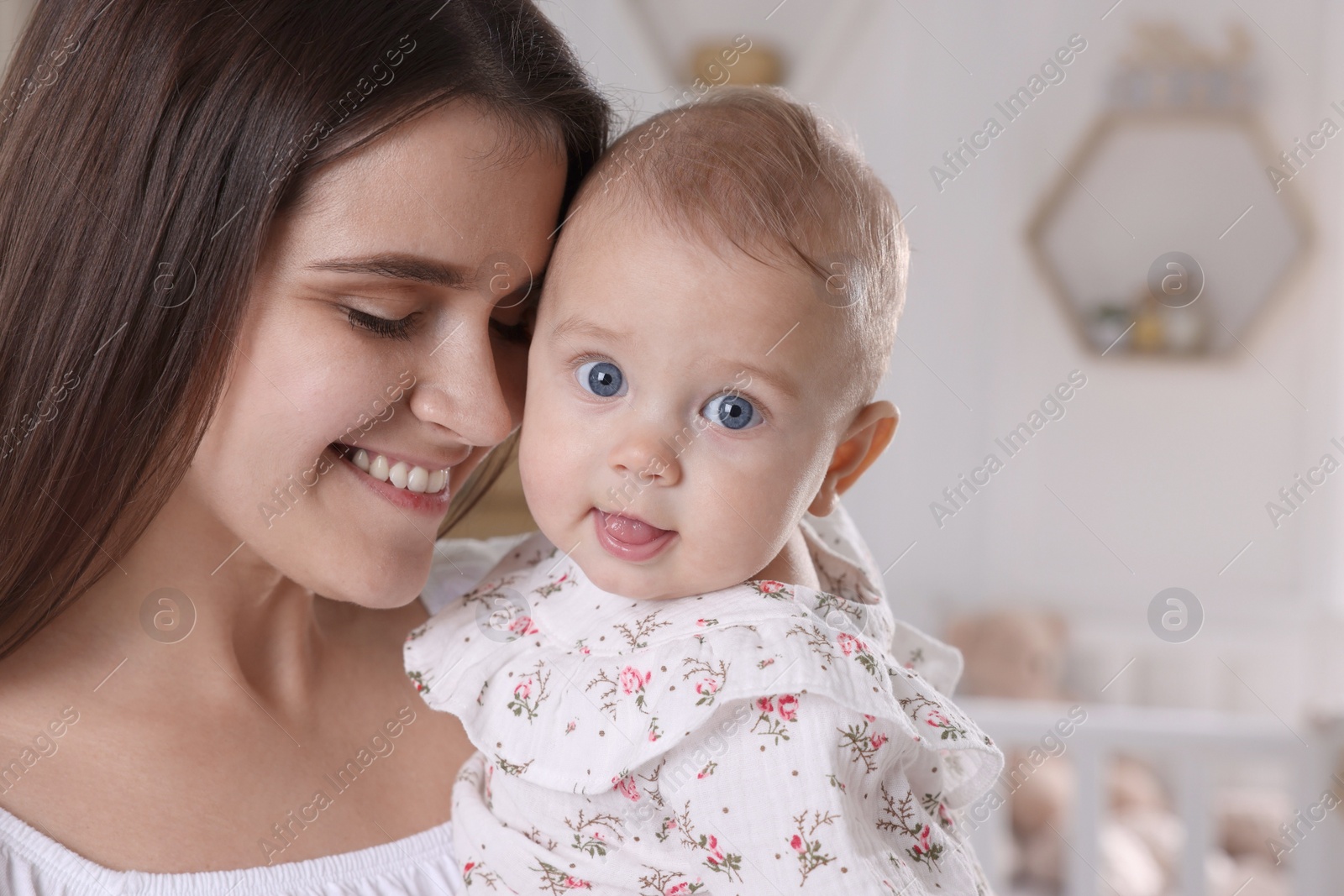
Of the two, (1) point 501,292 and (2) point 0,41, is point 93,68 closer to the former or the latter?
(1) point 501,292

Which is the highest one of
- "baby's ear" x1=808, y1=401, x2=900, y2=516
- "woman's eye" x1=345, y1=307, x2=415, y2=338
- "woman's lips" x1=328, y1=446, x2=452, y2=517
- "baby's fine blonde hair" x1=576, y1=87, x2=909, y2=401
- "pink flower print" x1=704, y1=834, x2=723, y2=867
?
"baby's fine blonde hair" x1=576, y1=87, x2=909, y2=401

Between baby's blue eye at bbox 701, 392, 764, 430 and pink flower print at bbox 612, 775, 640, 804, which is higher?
baby's blue eye at bbox 701, 392, 764, 430

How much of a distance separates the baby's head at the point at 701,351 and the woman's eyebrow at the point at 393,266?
0.32ft

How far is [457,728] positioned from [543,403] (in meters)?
0.43

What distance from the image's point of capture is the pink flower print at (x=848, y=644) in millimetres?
907

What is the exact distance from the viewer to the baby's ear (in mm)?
1053

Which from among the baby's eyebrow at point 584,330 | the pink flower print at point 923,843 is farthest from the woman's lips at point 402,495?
the pink flower print at point 923,843

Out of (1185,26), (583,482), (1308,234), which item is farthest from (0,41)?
(1308,234)

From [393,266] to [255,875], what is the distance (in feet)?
1.73

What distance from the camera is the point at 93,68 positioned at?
3.24ft

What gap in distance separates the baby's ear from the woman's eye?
387 mm

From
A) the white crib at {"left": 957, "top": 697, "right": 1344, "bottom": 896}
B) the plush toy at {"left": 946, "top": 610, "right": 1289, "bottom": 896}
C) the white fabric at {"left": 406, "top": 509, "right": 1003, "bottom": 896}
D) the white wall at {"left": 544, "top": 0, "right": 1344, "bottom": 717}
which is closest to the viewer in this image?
the white fabric at {"left": 406, "top": 509, "right": 1003, "bottom": 896}

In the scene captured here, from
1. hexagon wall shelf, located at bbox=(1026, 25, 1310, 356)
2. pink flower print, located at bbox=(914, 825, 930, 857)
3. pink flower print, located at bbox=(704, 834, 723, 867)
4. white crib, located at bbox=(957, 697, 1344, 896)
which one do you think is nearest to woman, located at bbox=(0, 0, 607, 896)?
pink flower print, located at bbox=(704, 834, 723, 867)

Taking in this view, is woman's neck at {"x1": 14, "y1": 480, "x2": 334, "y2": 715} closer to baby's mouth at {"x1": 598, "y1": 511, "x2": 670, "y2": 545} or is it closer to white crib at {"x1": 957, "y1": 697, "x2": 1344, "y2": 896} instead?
baby's mouth at {"x1": 598, "y1": 511, "x2": 670, "y2": 545}
